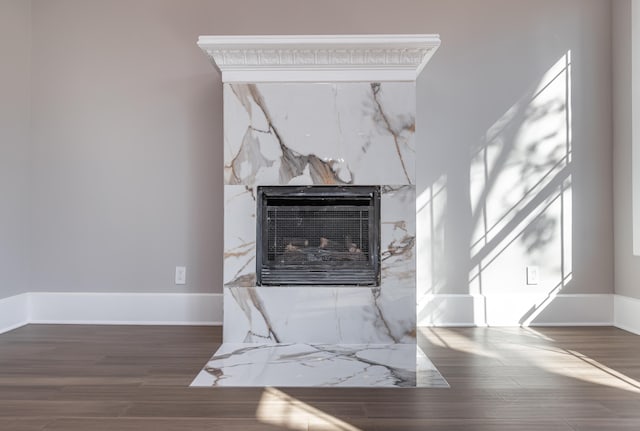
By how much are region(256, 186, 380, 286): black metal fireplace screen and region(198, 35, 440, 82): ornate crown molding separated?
688 mm

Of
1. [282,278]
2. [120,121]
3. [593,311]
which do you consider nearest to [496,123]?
[593,311]

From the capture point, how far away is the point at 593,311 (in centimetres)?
331

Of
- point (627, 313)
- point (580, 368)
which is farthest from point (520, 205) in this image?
point (580, 368)

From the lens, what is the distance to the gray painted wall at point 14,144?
3.14 metres

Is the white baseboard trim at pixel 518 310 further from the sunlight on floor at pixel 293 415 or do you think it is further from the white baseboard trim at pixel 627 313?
the sunlight on floor at pixel 293 415

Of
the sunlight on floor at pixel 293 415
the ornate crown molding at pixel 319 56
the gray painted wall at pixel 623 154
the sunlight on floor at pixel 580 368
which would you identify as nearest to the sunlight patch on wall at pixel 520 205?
the gray painted wall at pixel 623 154

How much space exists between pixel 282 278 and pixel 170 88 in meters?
1.63

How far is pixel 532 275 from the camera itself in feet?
10.9

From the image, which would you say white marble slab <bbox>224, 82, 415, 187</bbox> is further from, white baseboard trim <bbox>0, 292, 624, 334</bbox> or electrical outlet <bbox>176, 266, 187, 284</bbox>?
white baseboard trim <bbox>0, 292, 624, 334</bbox>

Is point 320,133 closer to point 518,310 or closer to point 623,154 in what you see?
point 518,310

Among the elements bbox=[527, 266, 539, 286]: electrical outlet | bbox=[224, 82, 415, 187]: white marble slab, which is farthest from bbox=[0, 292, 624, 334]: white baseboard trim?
bbox=[224, 82, 415, 187]: white marble slab

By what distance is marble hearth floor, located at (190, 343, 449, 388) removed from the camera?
2.15 metres

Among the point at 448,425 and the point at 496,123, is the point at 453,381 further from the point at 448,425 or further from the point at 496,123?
the point at 496,123

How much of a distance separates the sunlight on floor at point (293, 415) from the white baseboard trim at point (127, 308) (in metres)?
1.48
